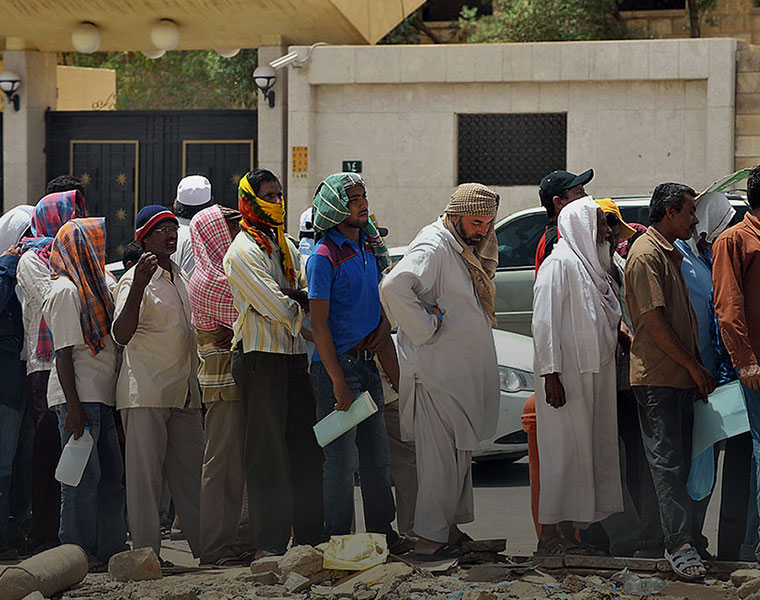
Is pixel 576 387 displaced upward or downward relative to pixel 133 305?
downward

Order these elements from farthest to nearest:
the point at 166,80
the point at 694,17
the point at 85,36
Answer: the point at 166,80, the point at 694,17, the point at 85,36

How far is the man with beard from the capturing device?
5.80 meters

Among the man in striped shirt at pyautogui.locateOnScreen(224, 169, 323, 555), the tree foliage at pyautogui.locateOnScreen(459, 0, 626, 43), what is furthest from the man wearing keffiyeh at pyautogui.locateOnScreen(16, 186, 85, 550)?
the tree foliage at pyautogui.locateOnScreen(459, 0, 626, 43)

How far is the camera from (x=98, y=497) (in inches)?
233

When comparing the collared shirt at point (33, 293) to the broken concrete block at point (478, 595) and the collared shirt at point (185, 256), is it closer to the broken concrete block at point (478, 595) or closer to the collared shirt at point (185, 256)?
the collared shirt at point (185, 256)

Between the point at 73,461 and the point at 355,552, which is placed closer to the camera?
the point at 355,552

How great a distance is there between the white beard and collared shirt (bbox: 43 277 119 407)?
2511mm

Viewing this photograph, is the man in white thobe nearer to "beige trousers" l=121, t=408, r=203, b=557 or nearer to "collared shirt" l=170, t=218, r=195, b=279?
"beige trousers" l=121, t=408, r=203, b=557

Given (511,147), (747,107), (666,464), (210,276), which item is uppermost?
(747,107)

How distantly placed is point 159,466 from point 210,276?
39.6 inches

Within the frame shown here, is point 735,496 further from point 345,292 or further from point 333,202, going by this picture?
point 333,202

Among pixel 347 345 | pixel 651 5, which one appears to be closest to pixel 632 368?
pixel 347 345

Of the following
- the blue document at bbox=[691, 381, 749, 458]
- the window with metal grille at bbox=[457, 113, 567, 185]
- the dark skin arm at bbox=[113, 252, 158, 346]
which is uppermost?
the window with metal grille at bbox=[457, 113, 567, 185]

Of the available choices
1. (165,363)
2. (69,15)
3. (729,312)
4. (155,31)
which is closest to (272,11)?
(155,31)
